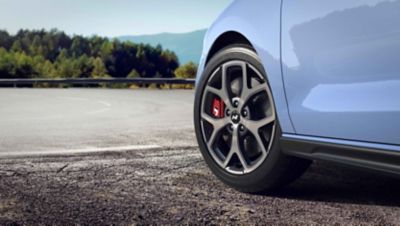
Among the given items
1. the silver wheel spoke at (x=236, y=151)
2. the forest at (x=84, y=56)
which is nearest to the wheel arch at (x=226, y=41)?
the silver wheel spoke at (x=236, y=151)

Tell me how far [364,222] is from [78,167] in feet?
7.06

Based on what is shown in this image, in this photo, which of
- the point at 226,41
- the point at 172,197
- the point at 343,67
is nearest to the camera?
the point at 343,67

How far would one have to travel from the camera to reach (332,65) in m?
2.73

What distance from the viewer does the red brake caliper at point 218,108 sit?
11.4 ft

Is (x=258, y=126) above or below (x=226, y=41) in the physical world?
below

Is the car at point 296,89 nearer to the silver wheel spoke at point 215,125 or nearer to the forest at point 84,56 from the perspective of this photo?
the silver wheel spoke at point 215,125

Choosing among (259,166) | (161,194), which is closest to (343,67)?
(259,166)

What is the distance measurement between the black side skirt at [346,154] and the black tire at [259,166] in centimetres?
9

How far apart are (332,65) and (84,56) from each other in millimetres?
102421

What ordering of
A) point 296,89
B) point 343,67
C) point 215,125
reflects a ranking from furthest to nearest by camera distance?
point 215,125, point 296,89, point 343,67

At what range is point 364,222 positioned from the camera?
2.62m

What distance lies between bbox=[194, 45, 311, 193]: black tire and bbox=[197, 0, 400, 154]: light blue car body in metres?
0.09

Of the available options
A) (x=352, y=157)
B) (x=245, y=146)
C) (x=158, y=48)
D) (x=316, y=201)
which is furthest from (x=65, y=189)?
(x=158, y=48)

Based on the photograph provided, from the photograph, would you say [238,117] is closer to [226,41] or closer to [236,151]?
[236,151]
